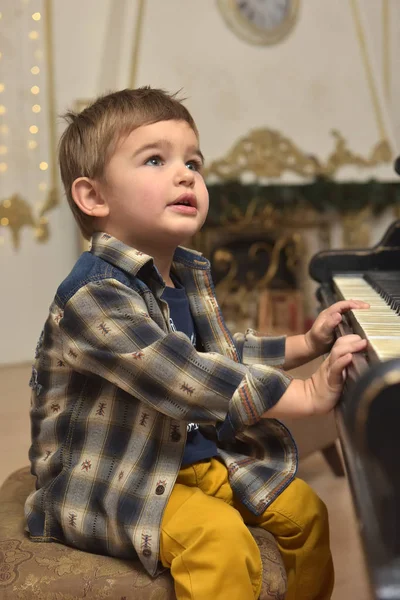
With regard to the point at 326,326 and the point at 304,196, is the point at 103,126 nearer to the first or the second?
the point at 326,326

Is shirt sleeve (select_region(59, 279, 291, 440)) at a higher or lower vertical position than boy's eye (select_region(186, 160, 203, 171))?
lower

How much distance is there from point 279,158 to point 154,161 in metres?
3.91

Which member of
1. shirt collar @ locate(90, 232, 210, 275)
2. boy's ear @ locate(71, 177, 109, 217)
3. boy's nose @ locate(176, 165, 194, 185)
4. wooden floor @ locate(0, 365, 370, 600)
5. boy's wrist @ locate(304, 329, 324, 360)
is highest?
boy's nose @ locate(176, 165, 194, 185)

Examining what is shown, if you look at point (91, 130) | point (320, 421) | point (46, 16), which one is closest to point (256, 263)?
point (46, 16)

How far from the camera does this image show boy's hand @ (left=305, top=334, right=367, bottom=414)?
2.75 feet

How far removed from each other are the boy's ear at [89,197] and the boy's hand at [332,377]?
1.55ft

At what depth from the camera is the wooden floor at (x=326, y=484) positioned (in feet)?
5.34

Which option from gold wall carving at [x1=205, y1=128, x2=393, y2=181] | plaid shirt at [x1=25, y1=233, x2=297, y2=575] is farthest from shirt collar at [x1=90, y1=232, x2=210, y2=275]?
gold wall carving at [x1=205, y1=128, x2=393, y2=181]

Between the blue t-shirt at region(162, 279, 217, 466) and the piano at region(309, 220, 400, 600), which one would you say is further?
the blue t-shirt at region(162, 279, 217, 466)

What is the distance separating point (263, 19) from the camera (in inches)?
193

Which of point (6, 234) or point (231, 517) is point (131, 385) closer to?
point (231, 517)

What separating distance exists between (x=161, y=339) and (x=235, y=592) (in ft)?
1.12

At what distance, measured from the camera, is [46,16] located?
451 cm

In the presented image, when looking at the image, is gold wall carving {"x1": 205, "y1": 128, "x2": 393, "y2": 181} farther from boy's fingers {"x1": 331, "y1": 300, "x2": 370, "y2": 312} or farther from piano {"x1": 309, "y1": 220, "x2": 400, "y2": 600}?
piano {"x1": 309, "y1": 220, "x2": 400, "y2": 600}
